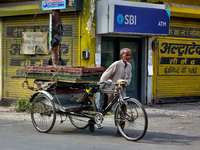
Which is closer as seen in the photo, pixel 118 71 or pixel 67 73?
pixel 67 73

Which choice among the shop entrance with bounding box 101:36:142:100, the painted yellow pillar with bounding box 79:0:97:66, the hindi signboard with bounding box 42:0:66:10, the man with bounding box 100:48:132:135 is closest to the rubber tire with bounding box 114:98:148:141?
the man with bounding box 100:48:132:135

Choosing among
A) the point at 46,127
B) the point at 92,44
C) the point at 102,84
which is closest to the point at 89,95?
the point at 102,84

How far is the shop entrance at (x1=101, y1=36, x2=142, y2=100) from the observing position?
38.9ft

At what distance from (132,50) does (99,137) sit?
6342 mm

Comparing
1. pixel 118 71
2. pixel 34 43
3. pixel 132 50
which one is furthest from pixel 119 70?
pixel 34 43

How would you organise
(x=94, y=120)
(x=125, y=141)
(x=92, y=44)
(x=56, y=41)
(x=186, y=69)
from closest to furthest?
1. (x=125, y=141)
2. (x=94, y=120)
3. (x=56, y=41)
4. (x=92, y=44)
5. (x=186, y=69)

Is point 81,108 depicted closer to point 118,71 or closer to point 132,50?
point 118,71

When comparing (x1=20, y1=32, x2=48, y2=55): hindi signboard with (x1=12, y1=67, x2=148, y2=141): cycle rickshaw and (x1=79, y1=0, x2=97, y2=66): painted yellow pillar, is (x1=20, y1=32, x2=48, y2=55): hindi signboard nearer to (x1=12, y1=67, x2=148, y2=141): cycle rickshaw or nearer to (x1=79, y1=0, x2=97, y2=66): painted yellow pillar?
(x1=79, y1=0, x2=97, y2=66): painted yellow pillar

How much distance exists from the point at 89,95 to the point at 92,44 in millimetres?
4676

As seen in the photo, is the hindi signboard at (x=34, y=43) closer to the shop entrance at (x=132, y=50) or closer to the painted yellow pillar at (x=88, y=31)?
the painted yellow pillar at (x=88, y=31)

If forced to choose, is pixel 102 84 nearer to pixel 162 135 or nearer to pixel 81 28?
pixel 162 135

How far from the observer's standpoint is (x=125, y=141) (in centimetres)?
616

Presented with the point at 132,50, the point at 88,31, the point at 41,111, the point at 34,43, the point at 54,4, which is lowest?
the point at 41,111

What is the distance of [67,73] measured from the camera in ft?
22.0
